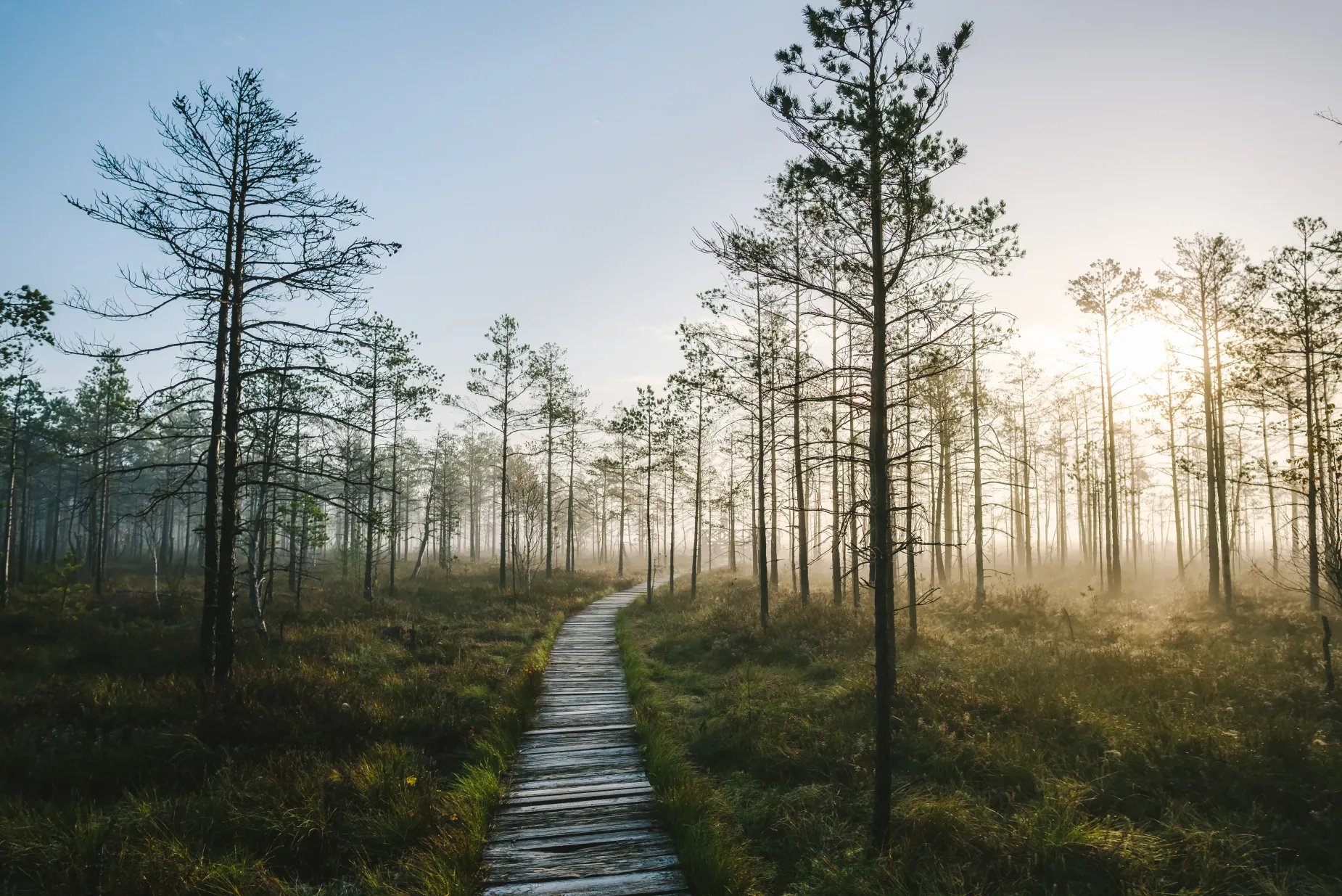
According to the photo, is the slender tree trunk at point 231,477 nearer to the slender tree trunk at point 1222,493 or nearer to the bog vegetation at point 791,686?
the bog vegetation at point 791,686

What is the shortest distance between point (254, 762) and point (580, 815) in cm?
443

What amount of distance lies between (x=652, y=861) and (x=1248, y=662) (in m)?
12.9

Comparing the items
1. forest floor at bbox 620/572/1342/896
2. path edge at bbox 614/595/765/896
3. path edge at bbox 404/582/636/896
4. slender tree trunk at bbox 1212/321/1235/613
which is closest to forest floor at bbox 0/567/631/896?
path edge at bbox 404/582/636/896

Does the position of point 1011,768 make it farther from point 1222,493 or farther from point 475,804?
point 1222,493

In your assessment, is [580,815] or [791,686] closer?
[580,815]

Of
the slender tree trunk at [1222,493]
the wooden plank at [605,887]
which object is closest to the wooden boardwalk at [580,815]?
the wooden plank at [605,887]

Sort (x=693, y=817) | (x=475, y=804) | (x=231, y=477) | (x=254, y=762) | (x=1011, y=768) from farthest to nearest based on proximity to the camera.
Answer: (x=231, y=477) < (x=254, y=762) < (x=1011, y=768) < (x=475, y=804) < (x=693, y=817)

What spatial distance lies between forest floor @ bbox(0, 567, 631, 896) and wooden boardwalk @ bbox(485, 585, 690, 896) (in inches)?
13.0

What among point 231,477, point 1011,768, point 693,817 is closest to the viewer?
point 693,817

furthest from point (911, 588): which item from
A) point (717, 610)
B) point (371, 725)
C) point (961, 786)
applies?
point (371, 725)

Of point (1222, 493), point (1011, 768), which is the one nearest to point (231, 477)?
point (1011, 768)

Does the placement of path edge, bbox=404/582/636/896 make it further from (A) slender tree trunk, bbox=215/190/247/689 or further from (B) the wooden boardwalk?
(A) slender tree trunk, bbox=215/190/247/689

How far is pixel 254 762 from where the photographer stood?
724 cm

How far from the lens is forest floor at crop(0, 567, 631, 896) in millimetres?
4957
